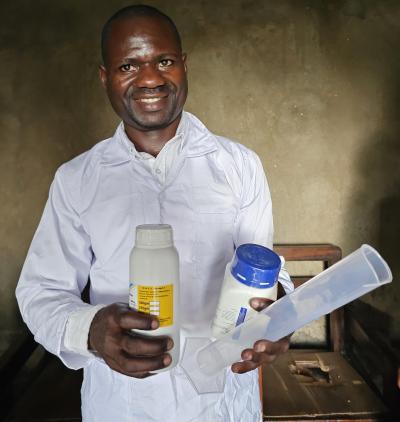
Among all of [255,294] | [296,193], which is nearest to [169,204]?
[255,294]

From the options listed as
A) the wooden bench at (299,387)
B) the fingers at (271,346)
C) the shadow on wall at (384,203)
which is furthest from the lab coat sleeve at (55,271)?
the shadow on wall at (384,203)

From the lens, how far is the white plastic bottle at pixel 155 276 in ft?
2.00

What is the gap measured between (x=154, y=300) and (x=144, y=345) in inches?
2.6

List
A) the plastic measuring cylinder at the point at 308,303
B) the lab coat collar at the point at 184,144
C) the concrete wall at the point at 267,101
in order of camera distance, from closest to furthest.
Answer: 1. the plastic measuring cylinder at the point at 308,303
2. the lab coat collar at the point at 184,144
3. the concrete wall at the point at 267,101

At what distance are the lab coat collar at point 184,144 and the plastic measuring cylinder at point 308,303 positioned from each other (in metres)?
0.40

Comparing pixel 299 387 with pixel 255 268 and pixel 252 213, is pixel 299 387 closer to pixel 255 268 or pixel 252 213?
pixel 252 213

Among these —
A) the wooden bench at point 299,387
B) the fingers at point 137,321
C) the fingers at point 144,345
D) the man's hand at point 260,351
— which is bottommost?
the wooden bench at point 299,387

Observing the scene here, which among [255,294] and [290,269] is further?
[290,269]

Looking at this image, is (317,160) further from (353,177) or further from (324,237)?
(324,237)

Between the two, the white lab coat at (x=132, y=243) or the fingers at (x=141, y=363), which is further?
the white lab coat at (x=132, y=243)

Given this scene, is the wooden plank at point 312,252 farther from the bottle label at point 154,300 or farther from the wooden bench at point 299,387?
the bottle label at point 154,300

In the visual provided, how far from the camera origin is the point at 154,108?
83 cm

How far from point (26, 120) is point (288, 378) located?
1.57 metres

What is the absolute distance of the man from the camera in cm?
82
